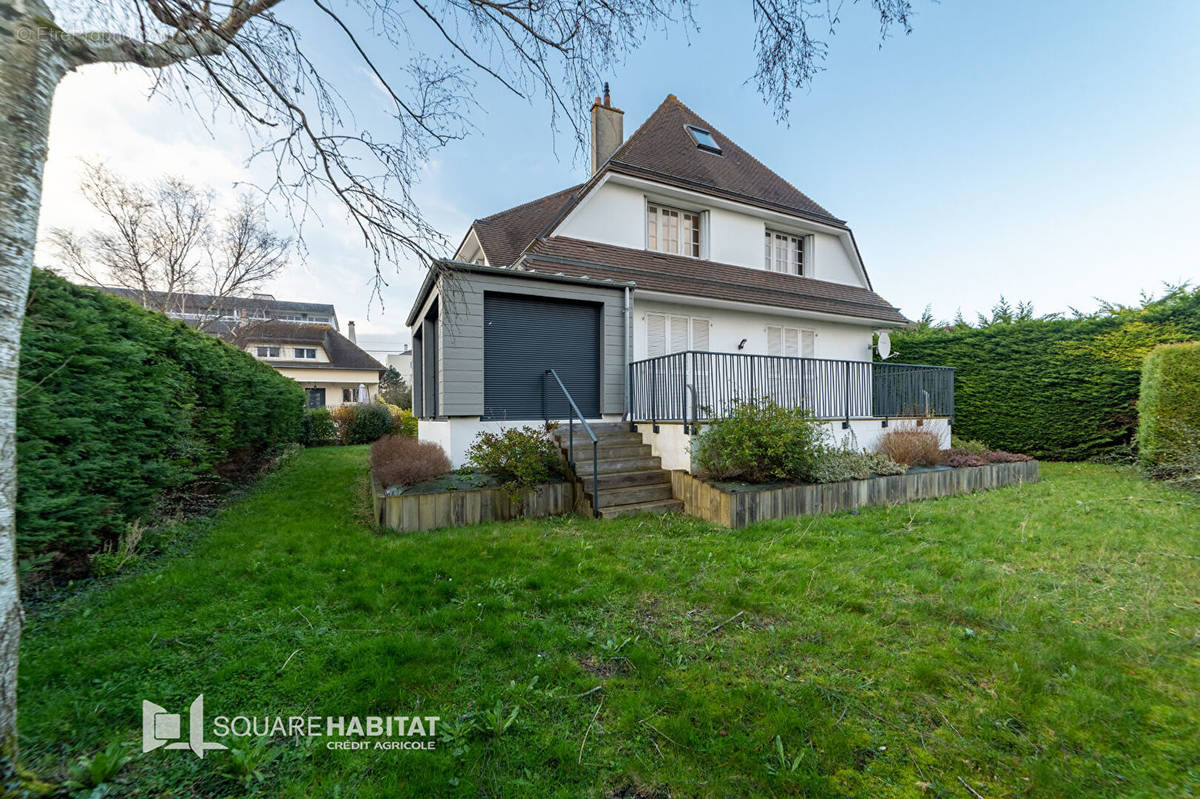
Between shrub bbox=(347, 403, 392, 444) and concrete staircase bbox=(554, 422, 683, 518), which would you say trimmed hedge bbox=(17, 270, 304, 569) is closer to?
concrete staircase bbox=(554, 422, 683, 518)

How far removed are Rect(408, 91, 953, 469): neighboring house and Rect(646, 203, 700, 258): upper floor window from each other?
0.04 metres

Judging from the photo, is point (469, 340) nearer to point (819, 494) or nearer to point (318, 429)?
point (819, 494)

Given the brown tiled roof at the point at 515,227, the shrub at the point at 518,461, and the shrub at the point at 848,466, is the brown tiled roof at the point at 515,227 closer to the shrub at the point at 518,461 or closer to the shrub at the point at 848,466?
the shrub at the point at 518,461

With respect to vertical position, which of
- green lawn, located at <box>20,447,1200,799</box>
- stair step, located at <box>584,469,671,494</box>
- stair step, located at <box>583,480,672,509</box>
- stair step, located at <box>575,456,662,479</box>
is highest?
stair step, located at <box>575,456,662,479</box>

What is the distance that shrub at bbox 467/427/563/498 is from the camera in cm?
608

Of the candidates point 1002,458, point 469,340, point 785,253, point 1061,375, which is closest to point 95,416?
point 469,340

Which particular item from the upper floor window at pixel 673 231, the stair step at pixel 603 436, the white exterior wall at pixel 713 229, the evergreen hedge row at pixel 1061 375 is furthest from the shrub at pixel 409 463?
the evergreen hedge row at pixel 1061 375

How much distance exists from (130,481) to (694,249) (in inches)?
434

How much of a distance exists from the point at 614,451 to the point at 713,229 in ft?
23.5

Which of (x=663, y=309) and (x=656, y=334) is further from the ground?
(x=663, y=309)

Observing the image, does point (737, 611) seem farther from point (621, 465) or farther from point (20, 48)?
point (20, 48)

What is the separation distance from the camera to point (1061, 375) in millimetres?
11039

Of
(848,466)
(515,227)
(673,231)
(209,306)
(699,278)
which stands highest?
(515,227)

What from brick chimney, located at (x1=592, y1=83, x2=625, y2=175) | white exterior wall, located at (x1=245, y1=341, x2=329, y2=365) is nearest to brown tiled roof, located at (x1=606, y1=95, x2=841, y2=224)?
brick chimney, located at (x1=592, y1=83, x2=625, y2=175)
